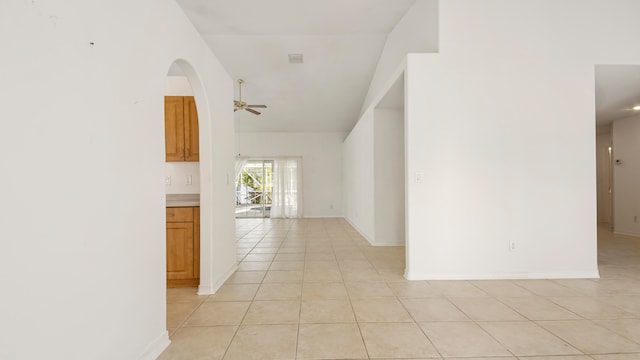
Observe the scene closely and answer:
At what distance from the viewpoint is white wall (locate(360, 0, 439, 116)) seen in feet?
11.6

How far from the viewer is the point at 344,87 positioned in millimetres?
6945

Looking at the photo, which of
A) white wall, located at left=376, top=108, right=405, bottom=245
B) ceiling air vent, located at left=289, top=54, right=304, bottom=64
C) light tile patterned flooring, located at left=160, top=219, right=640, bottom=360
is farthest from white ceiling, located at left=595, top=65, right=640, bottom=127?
ceiling air vent, located at left=289, top=54, right=304, bottom=64

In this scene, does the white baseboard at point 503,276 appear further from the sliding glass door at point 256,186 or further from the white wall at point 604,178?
the sliding glass door at point 256,186

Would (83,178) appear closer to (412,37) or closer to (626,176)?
(412,37)

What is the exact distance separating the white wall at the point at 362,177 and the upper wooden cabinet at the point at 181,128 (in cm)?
301

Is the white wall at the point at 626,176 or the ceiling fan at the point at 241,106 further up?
the ceiling fan at the point at 241,106

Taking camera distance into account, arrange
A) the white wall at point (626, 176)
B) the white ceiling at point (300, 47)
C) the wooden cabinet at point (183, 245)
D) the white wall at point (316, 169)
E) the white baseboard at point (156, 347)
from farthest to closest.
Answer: the white wall at point (316, 169) < the white wall at point (626, 176) < the white ceiling at point (300, 47) < the wooden cabinet at point (183, 245) < the white baseboard at point (156, 347)

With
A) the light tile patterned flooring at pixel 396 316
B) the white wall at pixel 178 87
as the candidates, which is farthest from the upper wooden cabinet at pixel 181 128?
the light tile patterned flooring at pixel 396 316

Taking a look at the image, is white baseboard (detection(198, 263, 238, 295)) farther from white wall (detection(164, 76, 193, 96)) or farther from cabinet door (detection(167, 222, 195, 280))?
white wall (detection(164, 76, 193, 96))

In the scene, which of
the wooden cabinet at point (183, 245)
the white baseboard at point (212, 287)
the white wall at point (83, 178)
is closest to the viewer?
the white wall at point (83, 178)

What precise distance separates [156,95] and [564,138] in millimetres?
4153

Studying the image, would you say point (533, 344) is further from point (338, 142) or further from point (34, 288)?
point (338, 142)

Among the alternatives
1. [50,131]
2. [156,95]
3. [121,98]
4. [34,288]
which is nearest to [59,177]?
[50,131]

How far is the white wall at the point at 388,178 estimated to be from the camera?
5027mm
